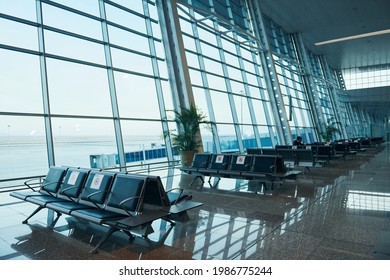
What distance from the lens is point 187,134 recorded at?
400 inches

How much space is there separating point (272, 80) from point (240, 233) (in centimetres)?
1601

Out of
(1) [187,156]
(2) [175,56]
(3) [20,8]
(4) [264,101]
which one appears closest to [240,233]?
(1) [187,156]

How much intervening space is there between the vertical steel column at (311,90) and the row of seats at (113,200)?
72.1ft

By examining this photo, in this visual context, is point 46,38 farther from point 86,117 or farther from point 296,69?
point 296,69

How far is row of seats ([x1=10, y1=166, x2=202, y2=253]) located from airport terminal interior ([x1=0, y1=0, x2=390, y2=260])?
0.02 m

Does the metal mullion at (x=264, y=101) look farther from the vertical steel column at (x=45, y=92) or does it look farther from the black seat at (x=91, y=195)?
the black seat at (x=91, y=195)

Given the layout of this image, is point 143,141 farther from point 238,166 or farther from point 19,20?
point 19,20

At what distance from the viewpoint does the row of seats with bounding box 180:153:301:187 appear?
642cm

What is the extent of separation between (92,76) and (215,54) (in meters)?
7.27

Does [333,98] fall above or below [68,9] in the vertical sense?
below

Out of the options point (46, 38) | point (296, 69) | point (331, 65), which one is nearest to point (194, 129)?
point (46, 38)

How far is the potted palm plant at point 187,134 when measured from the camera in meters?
10.0

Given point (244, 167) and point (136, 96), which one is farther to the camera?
point (136, 96)

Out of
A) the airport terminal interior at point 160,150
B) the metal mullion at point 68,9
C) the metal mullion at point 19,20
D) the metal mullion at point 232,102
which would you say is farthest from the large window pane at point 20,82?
the metal mullion at point 232,102
